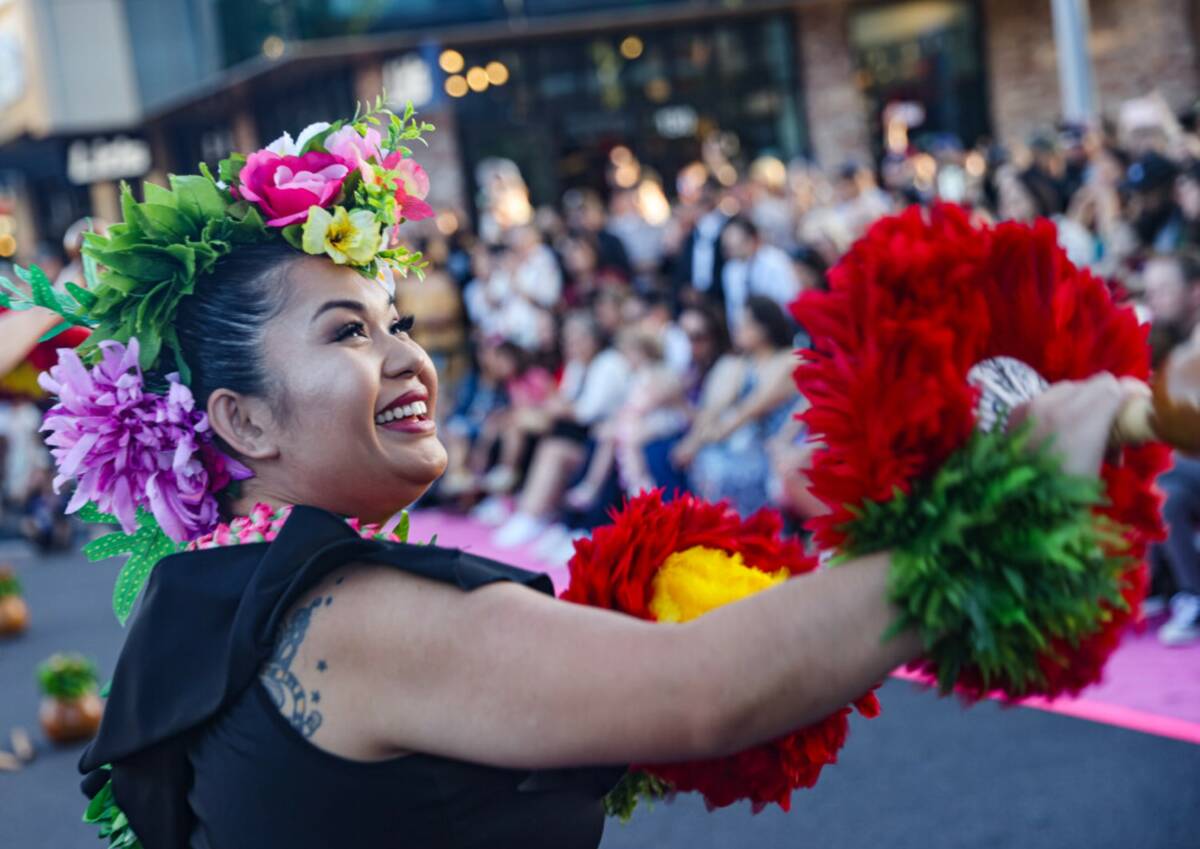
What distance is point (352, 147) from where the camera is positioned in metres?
1.86

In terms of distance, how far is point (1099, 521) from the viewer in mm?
1235

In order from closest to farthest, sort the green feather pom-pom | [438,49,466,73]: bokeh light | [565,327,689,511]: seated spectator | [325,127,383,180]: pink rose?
the green feather pom-pom → [325,127,383,180]: pink rose → [565,327,689,511]: seated spectator → [438,49,466,73]: bokeh light

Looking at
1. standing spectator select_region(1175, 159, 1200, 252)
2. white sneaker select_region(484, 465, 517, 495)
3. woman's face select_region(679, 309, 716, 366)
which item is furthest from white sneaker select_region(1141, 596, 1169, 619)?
white sneaker select_region(484, 465, 517, 495)

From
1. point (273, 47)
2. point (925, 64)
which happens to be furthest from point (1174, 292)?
point (273, 47)

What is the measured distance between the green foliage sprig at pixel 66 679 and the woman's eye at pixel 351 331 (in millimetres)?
5426

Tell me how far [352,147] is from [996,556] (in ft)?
3.46

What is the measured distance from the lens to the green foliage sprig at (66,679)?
21.3 ft

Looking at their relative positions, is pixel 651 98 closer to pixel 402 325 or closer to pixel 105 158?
pixel 105 158

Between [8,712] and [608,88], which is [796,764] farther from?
[608,88]

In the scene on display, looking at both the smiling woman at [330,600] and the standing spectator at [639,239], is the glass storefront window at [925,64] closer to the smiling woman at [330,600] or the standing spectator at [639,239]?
the standing spectator at [639,239]

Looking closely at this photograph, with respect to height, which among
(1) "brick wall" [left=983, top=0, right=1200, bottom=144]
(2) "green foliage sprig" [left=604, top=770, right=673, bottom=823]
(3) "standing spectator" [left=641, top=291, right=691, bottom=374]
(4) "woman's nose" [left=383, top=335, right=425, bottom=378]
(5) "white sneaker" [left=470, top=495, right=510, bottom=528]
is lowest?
(5) "white sneaker" [left=470, top=495, right=510, bottom=528]

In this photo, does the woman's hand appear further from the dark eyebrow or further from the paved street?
the paved street

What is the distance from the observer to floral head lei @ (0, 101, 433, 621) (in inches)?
68.2

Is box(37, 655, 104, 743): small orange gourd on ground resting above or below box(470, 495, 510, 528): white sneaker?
above
